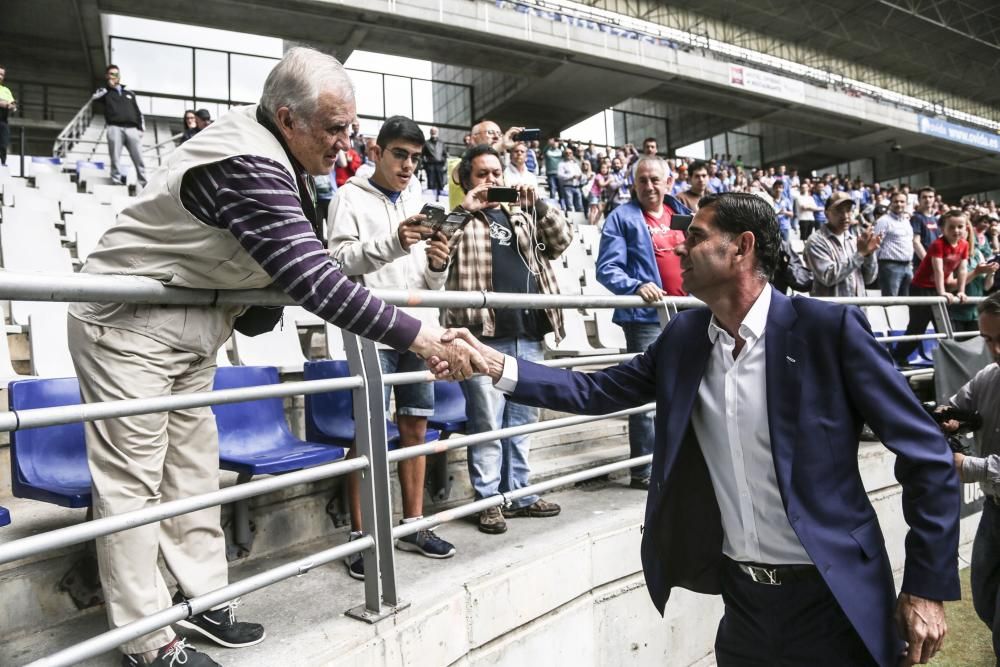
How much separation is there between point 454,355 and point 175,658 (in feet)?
3.40

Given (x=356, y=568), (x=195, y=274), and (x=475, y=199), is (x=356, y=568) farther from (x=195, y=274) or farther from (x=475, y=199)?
(x=475, y=199)

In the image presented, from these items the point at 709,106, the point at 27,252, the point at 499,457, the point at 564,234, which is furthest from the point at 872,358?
the point at 709,106

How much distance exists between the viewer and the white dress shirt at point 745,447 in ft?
5.77

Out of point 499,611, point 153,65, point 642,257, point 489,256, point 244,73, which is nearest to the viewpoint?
point 499,611

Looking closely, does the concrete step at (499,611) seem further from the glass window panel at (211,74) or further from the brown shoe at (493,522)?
the glass window panel at (211,74)

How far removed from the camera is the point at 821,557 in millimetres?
1621

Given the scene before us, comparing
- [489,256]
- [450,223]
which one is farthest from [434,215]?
[489,256]

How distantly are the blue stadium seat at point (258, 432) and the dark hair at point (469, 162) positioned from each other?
120 centimetres

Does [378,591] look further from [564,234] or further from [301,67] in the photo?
[564,234]

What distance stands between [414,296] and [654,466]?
0.84 metres

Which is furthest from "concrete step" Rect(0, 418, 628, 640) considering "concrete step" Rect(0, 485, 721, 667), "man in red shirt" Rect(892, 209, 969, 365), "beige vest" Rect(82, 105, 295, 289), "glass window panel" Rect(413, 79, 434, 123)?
"glass window panel" Rect(413, 79, 434, 123)

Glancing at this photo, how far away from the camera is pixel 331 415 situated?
307 cm

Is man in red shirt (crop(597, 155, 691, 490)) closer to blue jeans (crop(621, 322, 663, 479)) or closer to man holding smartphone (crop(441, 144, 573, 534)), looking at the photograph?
blue jeans (crop(621, 322, 663, 479))

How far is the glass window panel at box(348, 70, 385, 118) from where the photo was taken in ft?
62.2
